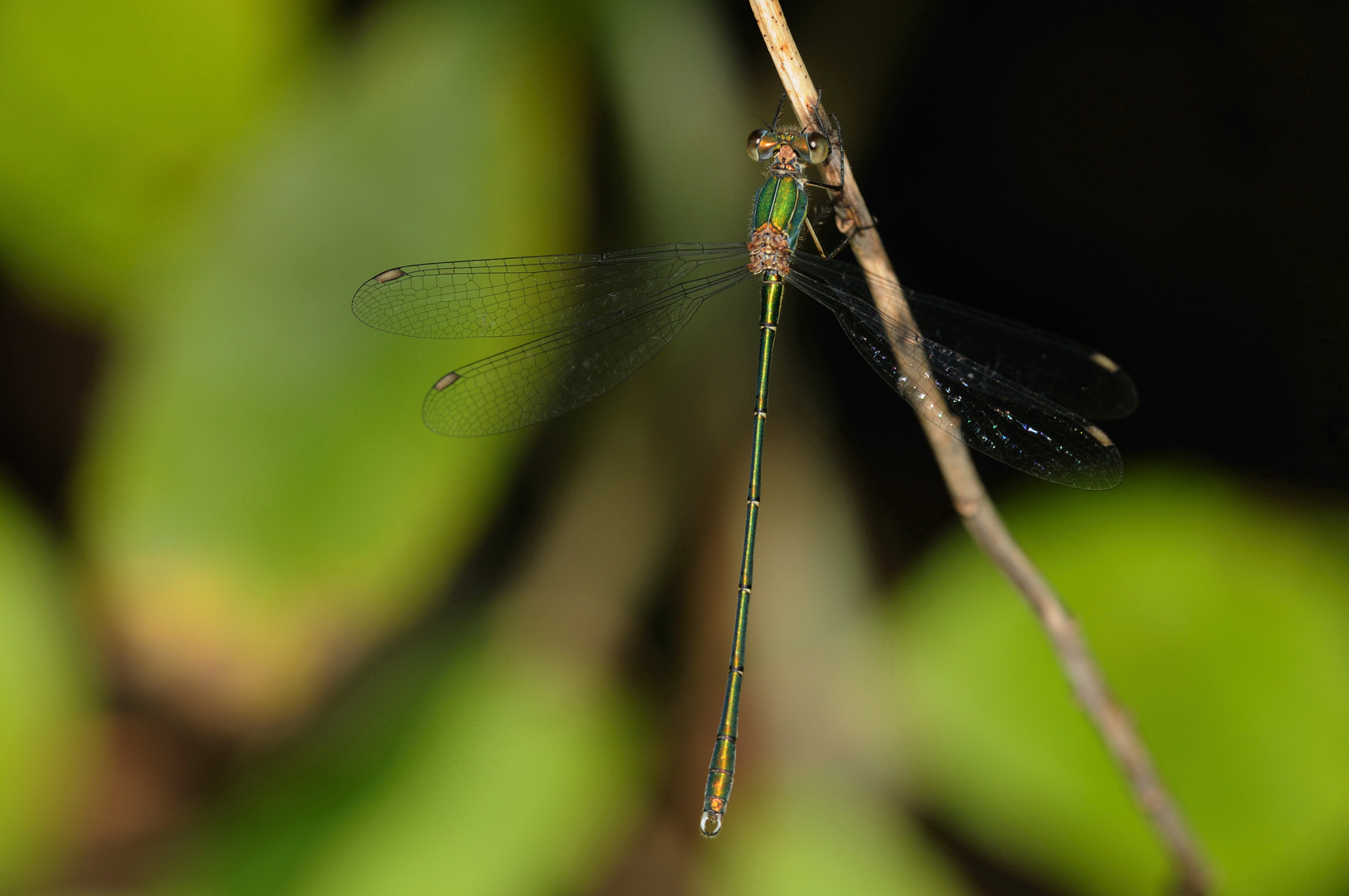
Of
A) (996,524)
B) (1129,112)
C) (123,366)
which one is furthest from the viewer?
(1129,112)

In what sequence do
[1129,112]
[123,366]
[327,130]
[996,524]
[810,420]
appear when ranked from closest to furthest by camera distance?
1. [996,524]
2. [327,130]
3. [123,366]
4. [1129,112]
5. [810,420]

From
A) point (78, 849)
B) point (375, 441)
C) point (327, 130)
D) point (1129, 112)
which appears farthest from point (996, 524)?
point (78, 849)

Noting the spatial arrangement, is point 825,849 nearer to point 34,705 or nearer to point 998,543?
point 998,543

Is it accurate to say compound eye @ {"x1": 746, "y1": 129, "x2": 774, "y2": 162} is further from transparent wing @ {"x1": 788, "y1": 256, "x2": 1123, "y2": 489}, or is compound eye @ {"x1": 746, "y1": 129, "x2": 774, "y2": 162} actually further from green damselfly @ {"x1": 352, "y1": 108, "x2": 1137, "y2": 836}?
transparent wing @ {"x1": 788, "y1": 256, "x2": 1123, "y2": 489}

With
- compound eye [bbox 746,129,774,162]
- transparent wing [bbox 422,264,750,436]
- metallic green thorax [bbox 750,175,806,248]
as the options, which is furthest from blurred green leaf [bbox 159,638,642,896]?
compound eye [bbox 746,129,774,162]

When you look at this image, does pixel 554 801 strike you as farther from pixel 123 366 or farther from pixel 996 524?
pixel 123 366

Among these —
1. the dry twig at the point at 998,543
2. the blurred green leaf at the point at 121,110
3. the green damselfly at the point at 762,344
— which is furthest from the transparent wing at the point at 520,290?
the blurred green leaf at the point at 121,110

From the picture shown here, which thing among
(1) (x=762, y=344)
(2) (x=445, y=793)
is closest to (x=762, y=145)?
(1) (x=762, y=344)
